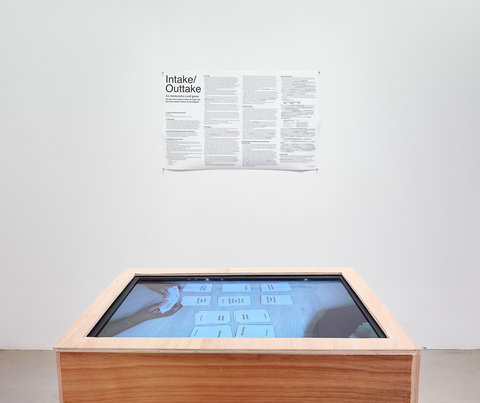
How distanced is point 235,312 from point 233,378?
22 centimetres

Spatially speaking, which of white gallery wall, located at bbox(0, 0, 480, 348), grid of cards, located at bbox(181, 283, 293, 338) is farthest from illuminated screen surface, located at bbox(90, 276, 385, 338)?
white gallery wall, located at bbox(0, 0, 480, 348)

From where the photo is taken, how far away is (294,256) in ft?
7.79

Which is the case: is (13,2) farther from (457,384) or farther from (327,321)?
(457,384)

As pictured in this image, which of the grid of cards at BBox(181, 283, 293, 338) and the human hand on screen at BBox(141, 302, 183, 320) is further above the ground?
the grid of cards at BBox(181, 283, 293, 338)

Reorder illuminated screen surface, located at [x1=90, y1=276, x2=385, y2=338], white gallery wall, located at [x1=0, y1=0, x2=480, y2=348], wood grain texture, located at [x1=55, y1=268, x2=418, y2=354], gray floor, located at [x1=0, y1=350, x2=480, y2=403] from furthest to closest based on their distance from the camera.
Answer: white gallery wall, located at [x1=0, y1=0, x2=480, y2=348] → gray floor, located at [x1=0, y1=350, x2=480, y2=403] → illuminated screen surface, located at [x1=90, y1=276, x2=385, y2=338] → wood grain texture, located at [x1=55, y1=268, x2=418, y2=354]

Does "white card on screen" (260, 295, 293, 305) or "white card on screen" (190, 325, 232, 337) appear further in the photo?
"white card on screen" (260, 295, 293, 305)

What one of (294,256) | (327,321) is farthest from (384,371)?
(294,256)

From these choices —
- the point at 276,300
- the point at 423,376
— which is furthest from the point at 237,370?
the point at 423,376

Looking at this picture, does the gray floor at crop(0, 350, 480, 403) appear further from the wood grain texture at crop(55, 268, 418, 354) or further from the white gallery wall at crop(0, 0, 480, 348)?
the wood grain texture at crop(55, 268, 418, 354)

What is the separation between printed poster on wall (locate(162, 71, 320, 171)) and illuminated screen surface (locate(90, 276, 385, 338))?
1039 millimetres

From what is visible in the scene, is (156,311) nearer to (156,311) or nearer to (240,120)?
(156,311)

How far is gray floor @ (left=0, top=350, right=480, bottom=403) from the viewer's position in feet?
6.46

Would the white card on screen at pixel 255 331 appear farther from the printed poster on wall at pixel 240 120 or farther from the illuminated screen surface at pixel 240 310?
the printed poster on wall at pixel 240 120

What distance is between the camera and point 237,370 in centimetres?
92
